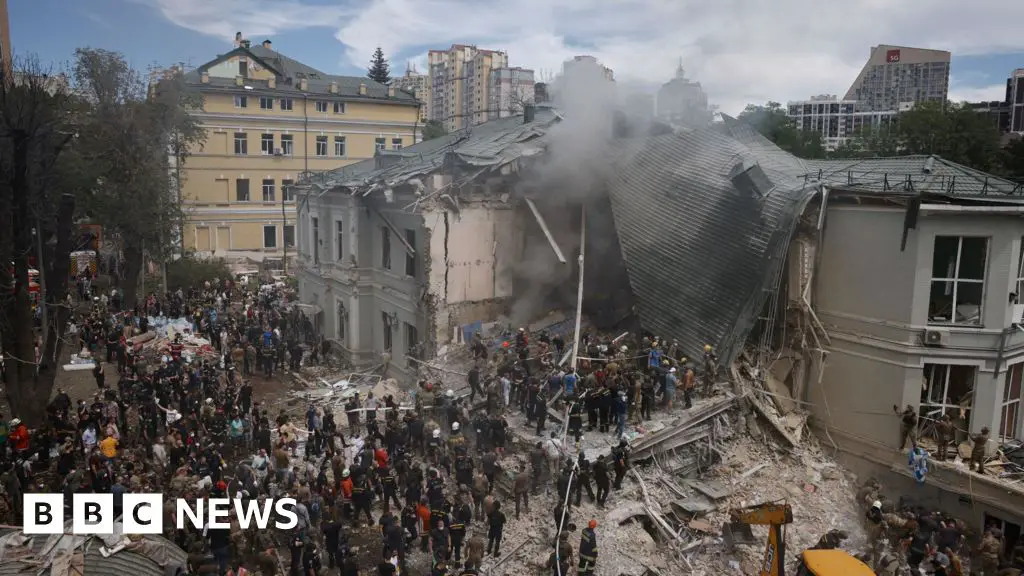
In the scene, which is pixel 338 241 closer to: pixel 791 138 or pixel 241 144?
pixel 241 144

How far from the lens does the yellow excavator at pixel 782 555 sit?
1083cm

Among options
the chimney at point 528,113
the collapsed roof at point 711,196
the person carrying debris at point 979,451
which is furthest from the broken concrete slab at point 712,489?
the chimney at point 528,113

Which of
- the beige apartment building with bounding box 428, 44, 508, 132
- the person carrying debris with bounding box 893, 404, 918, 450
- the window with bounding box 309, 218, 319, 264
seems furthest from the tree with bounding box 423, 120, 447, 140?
the person carrying debris with bounding box 893, 404, 918, 450

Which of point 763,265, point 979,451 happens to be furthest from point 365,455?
point 979,451

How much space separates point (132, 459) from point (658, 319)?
43.5 feet

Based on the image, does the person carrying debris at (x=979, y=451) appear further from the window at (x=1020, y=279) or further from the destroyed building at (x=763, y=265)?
the window at (x=1020, y=279)

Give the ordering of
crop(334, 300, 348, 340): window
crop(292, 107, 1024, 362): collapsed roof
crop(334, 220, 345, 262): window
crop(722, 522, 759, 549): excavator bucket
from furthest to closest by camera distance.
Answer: crop(334, 300, 348, 340): window < crop(334, 220, 345, 262): window < crop(292, 107, 1024, 362): collapsed roof < crop(722, 522, 759, 549): excavator bucket

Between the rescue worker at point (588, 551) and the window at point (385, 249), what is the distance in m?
15.3

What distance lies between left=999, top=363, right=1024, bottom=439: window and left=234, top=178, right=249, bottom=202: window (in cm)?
4175

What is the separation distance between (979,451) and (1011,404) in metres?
2.65

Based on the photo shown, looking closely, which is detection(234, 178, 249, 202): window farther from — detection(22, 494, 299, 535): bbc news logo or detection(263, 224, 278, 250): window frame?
detection(22, 494, 299, 535): bbc news logo

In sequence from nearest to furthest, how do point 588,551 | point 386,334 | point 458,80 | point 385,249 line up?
1. point 588,551
2. point 385,249
3. point 386,334
4. point 458,80

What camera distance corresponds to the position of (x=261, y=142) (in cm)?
4612

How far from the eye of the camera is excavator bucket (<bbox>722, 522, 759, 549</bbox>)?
46.3 feet
